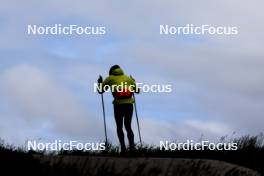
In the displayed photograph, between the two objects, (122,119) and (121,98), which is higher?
(121,98)

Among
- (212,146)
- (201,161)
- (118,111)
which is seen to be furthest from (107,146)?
(201,161)

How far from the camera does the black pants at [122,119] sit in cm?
1574

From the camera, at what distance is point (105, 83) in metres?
16.0

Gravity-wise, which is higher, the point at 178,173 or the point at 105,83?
the point at 105,83

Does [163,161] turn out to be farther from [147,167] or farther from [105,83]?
[105,83]

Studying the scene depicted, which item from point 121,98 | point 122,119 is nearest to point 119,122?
point 122,119

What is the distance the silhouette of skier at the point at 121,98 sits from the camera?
619 inches

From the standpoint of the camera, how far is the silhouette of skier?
619 inches

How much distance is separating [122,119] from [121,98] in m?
0.47

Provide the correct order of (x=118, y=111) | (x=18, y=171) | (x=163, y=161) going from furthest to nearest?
(x=118, y=111), (x=163, y=161), (x=18, y=171)

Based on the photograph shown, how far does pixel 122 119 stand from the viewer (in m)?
15.9

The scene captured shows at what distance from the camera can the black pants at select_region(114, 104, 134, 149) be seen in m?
15.7

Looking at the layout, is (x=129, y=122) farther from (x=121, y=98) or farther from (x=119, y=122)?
(x=121, y=98)

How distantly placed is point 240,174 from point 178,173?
1.09 metres
